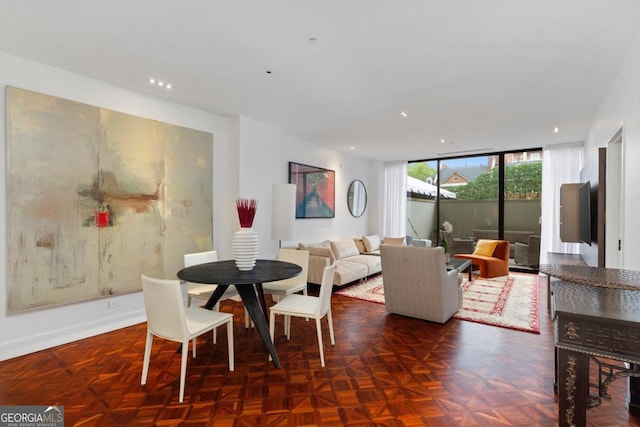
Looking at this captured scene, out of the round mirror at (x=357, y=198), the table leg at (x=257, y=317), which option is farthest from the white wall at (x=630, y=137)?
the round mirror at (x=357, y=198)

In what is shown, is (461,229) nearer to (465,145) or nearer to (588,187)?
(465,145)

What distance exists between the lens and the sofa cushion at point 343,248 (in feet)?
19.2

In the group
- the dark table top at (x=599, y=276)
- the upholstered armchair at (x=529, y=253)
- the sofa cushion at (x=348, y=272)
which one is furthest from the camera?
the upholstered armchair at (x=529, y=253)

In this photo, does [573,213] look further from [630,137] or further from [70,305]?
[70,305]

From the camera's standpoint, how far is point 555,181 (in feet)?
19.7

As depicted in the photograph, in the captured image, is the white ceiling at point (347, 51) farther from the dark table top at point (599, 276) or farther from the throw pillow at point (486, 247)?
the throw pillow at point (486, 247)

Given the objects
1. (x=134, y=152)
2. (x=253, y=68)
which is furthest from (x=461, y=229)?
(x=134, y=152)

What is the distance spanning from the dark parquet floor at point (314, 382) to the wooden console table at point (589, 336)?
621 mm

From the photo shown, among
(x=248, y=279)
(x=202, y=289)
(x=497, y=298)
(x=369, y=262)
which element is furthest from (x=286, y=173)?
(x=497, y=298)

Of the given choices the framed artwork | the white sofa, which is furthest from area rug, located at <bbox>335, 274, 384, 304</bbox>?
the framed artwork

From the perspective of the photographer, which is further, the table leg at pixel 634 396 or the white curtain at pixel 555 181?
the white curtain at pixel 555 181

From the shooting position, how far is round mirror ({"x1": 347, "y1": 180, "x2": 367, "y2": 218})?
Result: 24.1ft

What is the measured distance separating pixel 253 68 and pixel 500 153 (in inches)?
238

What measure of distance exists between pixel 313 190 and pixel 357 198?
6.05 ft
